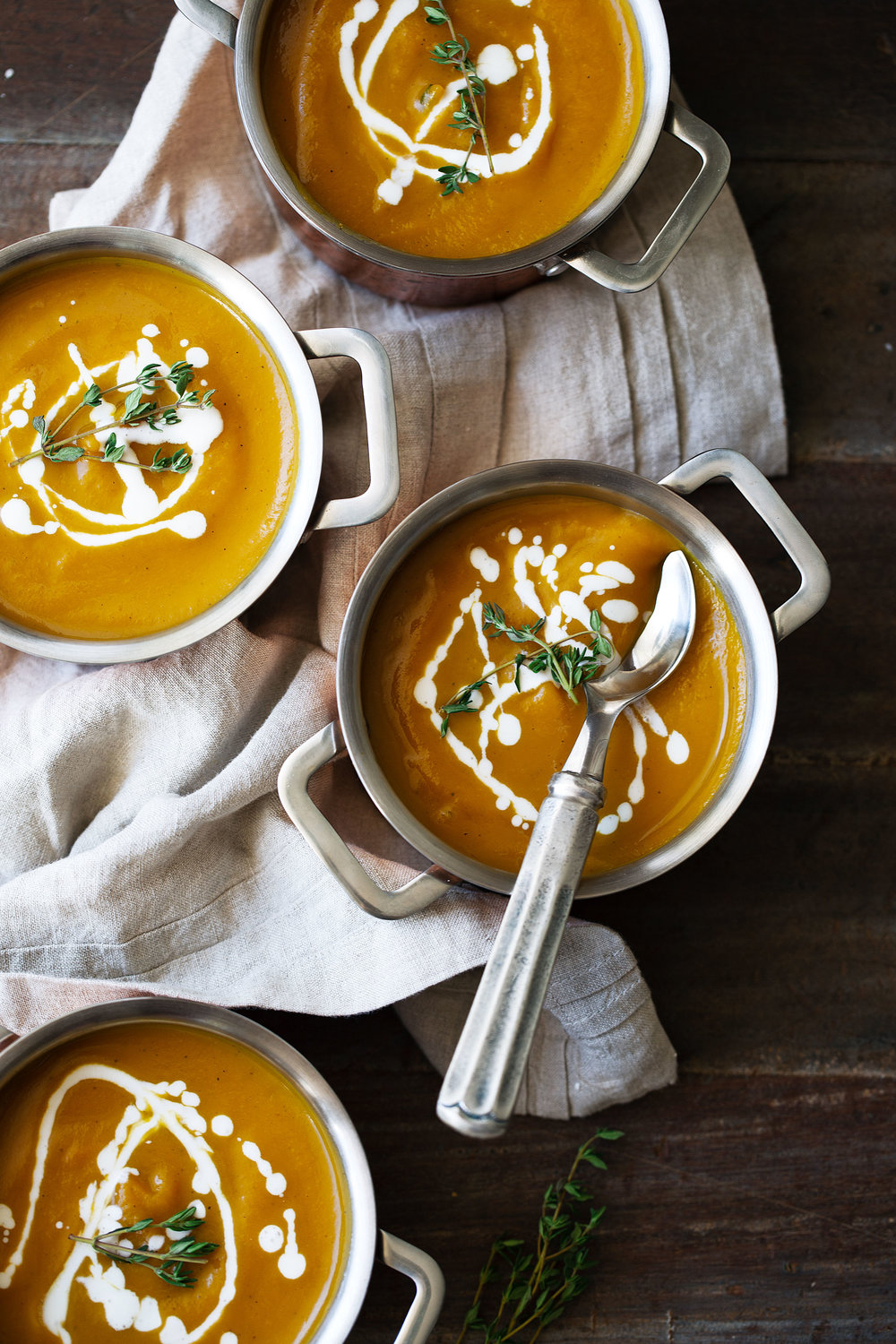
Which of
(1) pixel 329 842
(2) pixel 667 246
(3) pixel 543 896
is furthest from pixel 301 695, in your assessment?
(2) pixel 667 246

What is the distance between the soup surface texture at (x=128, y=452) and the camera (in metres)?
1.17

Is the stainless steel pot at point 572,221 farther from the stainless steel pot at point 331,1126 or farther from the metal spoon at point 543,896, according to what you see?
the stainless steel pot at point 331,1126

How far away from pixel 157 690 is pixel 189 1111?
1.60 ft

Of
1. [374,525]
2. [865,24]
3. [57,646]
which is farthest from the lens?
[865,24]

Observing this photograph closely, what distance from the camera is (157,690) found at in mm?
1258

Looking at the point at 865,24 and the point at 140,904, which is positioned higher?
the point at 865,24

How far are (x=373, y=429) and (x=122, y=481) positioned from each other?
29cm

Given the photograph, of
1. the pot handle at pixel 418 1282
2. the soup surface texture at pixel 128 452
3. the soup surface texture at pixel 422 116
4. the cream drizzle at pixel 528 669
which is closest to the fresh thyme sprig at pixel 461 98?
the soup surface texture at pixel 422 116

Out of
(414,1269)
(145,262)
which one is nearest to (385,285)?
(145,262)

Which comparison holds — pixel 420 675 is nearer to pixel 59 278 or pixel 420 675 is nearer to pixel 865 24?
pixel 59 278

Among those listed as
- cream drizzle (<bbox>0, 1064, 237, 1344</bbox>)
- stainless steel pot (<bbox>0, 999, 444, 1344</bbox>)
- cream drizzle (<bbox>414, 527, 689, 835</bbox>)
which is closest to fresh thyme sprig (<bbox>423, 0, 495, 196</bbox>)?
cream drizzle (<bbox>414, 527, 689, 835</bbox>)

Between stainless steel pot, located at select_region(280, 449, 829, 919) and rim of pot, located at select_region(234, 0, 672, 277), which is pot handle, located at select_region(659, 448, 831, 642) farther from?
rim of pot, located at select_region(234, 0, 672, 277)

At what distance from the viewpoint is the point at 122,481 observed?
3.85 feet

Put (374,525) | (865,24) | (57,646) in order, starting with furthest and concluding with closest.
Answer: (865,24) < (374,525) < (57,646)
